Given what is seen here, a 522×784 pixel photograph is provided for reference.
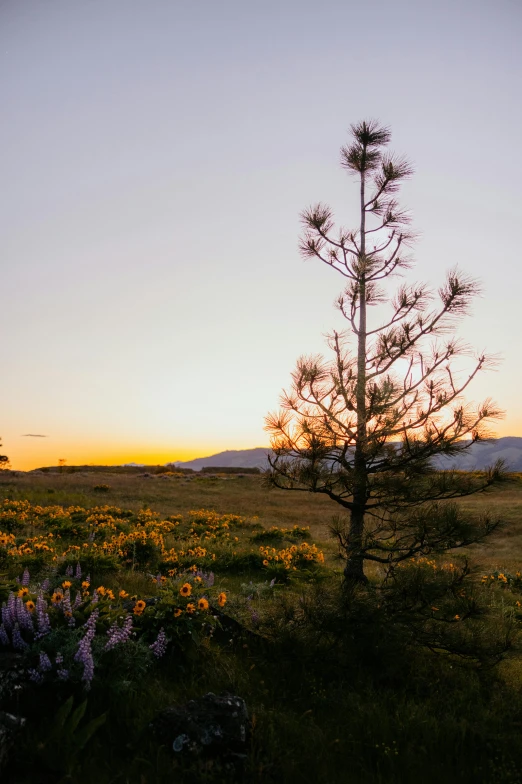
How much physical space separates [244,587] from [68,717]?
4321mm

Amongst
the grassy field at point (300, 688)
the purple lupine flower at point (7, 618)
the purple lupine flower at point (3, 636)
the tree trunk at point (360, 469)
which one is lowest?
the grassy field at point (300, 688)

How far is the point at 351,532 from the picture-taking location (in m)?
7.43

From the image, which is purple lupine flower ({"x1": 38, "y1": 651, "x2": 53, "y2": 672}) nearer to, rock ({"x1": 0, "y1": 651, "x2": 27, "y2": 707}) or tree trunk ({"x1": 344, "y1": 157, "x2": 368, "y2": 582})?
rock ({"x1": 0, "y1": 651, "x2": 27, "y2": 707})

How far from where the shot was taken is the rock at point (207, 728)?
3.41 m

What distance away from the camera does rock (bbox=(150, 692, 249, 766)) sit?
11.2 feet

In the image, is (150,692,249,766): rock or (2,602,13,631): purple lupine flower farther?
(2,602,13,631): purple lupine flower

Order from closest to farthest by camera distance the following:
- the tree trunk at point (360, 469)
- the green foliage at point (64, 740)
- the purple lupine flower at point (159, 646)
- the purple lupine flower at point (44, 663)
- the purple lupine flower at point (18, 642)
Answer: the green foliage at point (64, 740)
the purple lupine flower at point (44, 663)
the purple lupine flower at point (18, 642)
the purple lupine flower at point (159, 646)
the tree trunk at point (360, 469)

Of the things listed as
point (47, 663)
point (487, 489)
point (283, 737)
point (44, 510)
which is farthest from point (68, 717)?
point (44, 510)

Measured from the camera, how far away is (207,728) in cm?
348

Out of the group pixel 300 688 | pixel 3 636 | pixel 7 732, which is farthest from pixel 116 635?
pixel 300 688

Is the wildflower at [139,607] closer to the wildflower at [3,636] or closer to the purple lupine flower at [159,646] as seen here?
the purple lupine flower at [159,646]

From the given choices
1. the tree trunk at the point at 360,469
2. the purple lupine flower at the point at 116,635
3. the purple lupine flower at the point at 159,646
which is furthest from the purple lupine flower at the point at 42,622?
the tree trunk at the point at 360,469

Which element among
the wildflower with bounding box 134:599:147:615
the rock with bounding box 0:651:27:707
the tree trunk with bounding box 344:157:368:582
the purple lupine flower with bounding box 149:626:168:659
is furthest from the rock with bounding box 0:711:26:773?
the tree trunk with bounding box 344:157:368:582

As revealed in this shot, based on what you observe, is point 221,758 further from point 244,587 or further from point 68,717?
point 244,587
